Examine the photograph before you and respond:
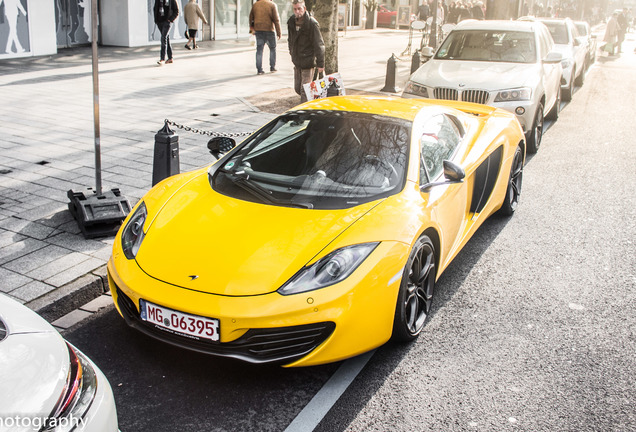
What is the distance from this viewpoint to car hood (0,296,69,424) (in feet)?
6.28

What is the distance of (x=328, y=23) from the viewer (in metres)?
12.5

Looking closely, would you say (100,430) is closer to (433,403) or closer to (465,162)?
(433,403)

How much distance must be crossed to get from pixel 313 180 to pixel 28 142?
5442 millimetres

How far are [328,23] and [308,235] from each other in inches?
385

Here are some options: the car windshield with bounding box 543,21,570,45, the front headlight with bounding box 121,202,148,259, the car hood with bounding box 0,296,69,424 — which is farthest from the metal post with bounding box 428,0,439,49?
the car hood with bounding box 0,296,69,424

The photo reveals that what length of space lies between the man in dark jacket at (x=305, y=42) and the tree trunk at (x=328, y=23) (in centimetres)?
122

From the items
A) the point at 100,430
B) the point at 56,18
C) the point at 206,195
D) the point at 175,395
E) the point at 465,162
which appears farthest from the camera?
the point at 56,18

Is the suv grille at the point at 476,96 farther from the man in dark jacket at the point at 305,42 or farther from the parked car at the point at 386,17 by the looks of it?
the parked car at the point at 386,17

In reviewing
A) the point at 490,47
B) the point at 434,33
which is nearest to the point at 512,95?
the point at 490,47

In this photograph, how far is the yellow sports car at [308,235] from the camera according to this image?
10.6 feet

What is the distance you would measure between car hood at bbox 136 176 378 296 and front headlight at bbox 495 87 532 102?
5.57 metres

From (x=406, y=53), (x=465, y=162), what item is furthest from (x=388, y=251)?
(x=406, y=53)

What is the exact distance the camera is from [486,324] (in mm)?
4207

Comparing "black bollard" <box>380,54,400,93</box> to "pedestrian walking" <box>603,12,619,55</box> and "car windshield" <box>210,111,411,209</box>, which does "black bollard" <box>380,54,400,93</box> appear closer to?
"car windshield" <box>210,111,411,209</box>
